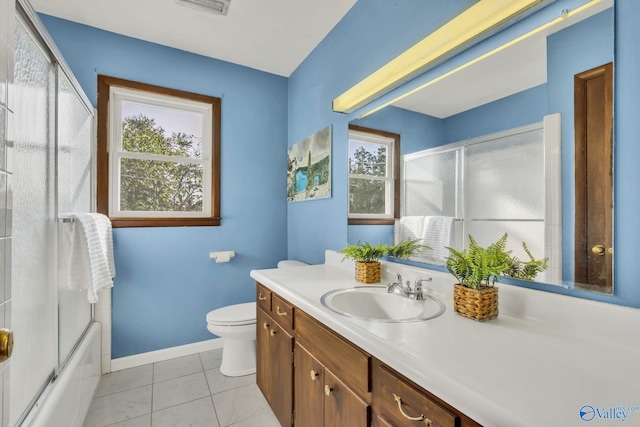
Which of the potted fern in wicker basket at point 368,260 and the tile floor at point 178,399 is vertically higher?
the potted fern in wicker basket at point 368,260

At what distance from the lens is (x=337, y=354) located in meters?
1.05

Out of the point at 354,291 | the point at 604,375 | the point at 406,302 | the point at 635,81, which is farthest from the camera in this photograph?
the point at 354,291

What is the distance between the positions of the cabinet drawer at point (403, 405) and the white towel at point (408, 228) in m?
0.79

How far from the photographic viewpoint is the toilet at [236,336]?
2.06 meters

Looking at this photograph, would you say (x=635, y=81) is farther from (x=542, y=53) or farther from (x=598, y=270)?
(x=598, y=270)

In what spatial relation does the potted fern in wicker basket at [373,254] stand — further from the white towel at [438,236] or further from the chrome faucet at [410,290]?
the chrome faucet at [410,290]

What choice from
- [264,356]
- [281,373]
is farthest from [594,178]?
[264,356]

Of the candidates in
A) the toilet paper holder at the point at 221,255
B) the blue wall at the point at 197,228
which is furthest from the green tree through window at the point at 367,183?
the toilet paper holder at the point at 221,255

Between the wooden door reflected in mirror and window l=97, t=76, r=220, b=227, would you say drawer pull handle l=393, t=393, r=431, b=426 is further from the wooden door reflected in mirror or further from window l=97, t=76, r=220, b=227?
window l=97, t=76, r=220, b=227

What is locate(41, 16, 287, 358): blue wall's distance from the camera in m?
2.21

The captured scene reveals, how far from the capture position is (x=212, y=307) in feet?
8.35

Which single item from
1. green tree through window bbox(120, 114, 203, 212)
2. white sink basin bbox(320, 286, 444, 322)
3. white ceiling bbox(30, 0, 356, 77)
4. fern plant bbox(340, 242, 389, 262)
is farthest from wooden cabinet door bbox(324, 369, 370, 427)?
white ceiling bbox(30, 0, 356, 77)

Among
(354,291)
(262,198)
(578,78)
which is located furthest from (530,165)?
(262,198)

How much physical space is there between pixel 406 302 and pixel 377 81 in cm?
118
